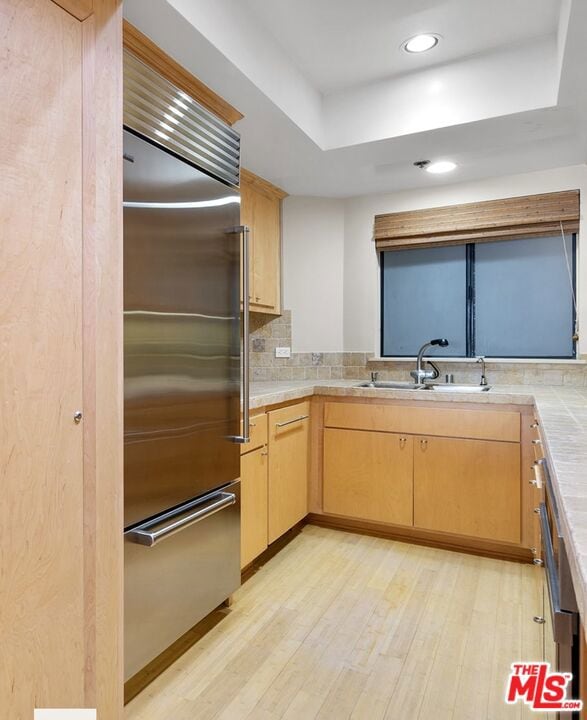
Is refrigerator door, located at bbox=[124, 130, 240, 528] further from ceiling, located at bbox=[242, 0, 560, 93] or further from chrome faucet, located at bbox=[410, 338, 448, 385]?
chrome faucet, located at bbox=[410, 338, 448, 385]

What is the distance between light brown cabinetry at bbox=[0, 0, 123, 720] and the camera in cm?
107

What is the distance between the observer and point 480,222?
310 centimetres

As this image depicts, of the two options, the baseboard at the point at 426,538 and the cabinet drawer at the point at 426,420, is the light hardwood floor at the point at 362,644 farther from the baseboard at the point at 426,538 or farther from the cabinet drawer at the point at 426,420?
the cabinet drawer at the point at 426,420

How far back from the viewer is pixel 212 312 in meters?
1.86

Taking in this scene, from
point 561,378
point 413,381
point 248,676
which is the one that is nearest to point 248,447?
point 248,676

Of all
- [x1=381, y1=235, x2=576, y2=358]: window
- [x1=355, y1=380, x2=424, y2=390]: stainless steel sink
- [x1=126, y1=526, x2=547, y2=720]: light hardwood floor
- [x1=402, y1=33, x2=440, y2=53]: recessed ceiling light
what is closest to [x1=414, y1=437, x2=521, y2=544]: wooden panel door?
[x1=126, y1=526, x2=547, y2=720]: light hardwood floor

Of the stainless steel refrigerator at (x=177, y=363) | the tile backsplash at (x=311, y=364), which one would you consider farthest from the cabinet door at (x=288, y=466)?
the tile backsplash at (x=311, y=364)

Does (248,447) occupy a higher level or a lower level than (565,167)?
lower

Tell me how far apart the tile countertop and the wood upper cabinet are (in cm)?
62

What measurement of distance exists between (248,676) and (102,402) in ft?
3.71

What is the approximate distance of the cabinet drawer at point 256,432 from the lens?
88.8 inches

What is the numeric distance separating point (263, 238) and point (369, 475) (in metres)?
1.71

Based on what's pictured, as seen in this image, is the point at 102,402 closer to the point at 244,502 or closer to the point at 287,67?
the point at 244,502

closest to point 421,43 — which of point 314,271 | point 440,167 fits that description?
point 440,167
